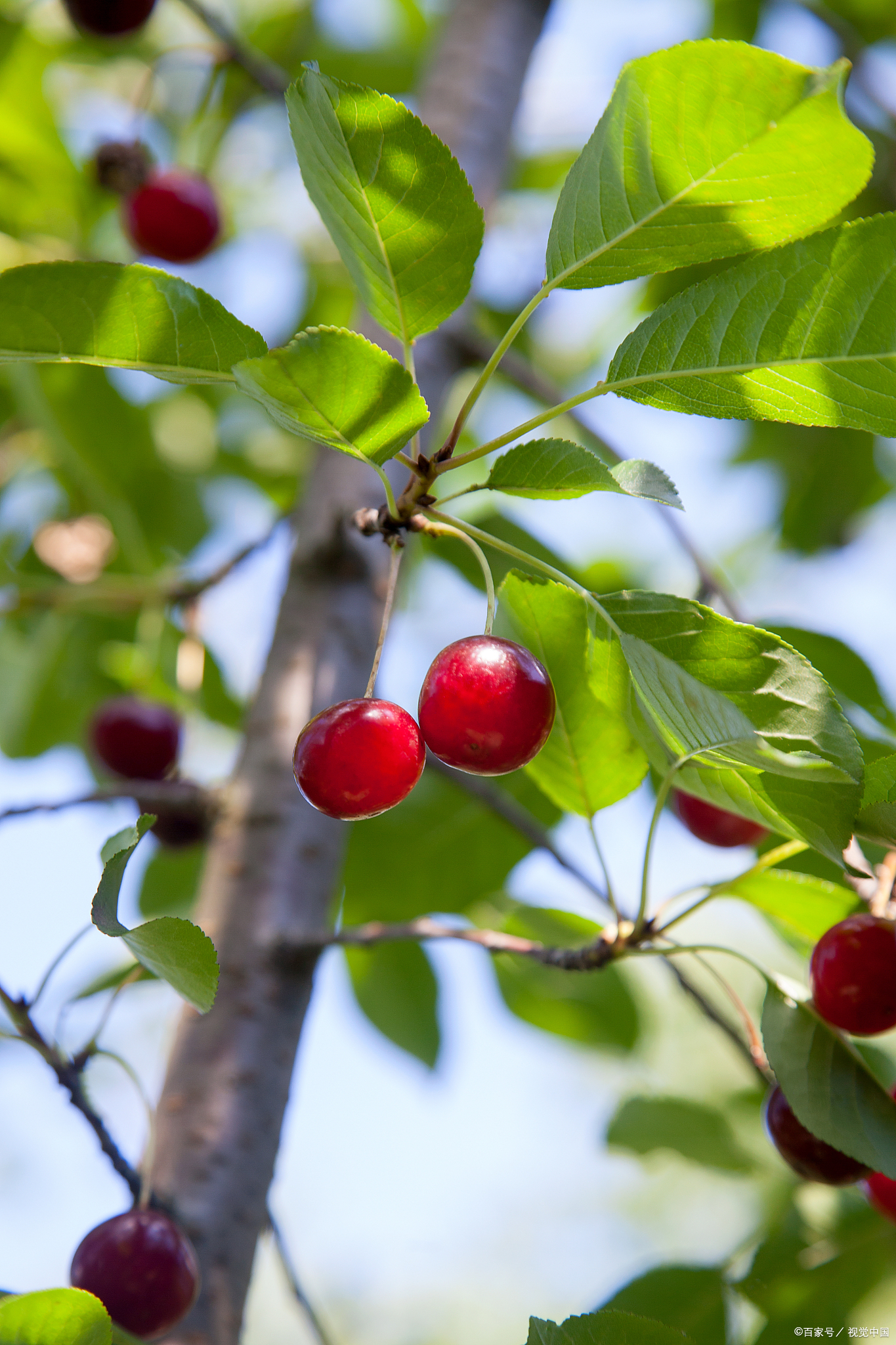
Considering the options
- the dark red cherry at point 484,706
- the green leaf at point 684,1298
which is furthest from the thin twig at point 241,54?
the green leaf at point 684,1298

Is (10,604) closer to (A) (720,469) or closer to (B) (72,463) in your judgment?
(B) (72,463)

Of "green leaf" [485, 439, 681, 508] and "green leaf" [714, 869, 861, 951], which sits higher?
"green leaf" [485, 439, 681, 508]

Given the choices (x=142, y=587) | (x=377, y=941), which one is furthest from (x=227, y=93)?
(x=377, y=941)

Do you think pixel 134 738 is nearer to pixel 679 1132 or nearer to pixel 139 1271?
pixel 139 1271

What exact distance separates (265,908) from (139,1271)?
0.41m

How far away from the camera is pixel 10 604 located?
1.84 m

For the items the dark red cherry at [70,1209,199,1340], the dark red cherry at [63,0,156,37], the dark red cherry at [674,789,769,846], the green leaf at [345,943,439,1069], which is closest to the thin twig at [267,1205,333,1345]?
the dark red cherry at [70,1209,199,1340]

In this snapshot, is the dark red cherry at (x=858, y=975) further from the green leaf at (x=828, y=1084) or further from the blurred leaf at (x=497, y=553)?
the blurred leaf at (x=497, y=553)

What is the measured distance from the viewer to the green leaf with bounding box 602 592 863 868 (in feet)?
2.40

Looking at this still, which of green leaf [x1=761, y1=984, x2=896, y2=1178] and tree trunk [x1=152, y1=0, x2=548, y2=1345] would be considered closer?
green leaf [x1=761, y1=984, x2=896, y2=1178]

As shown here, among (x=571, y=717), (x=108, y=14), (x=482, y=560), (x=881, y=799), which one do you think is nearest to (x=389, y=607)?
(x=482, y=560)

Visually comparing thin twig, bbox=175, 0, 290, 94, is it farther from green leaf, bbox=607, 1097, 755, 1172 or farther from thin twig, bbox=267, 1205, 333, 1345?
green leaf, bbox=607, 1097, 755, 1172

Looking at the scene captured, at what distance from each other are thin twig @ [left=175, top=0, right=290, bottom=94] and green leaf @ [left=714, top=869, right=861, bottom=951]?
130cm

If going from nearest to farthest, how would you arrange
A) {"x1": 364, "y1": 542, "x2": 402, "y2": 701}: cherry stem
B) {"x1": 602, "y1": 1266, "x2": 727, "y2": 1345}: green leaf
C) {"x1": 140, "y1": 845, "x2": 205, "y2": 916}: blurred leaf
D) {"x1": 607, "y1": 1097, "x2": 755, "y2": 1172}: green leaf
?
{"x1": 364, "y1": 542, "x2": 402, "y2": 701}: cherry stem
{"x1": 602, "y1": 1266, "x2": 727, "y2": 1345}: green leaf
{"x1": 607, "y1": 1097, "x2": 755, "y2": 1172}: green leaf
{"x1": 140, "y1": 845, "x2": 205, "y2": 916}: blurred leaf
